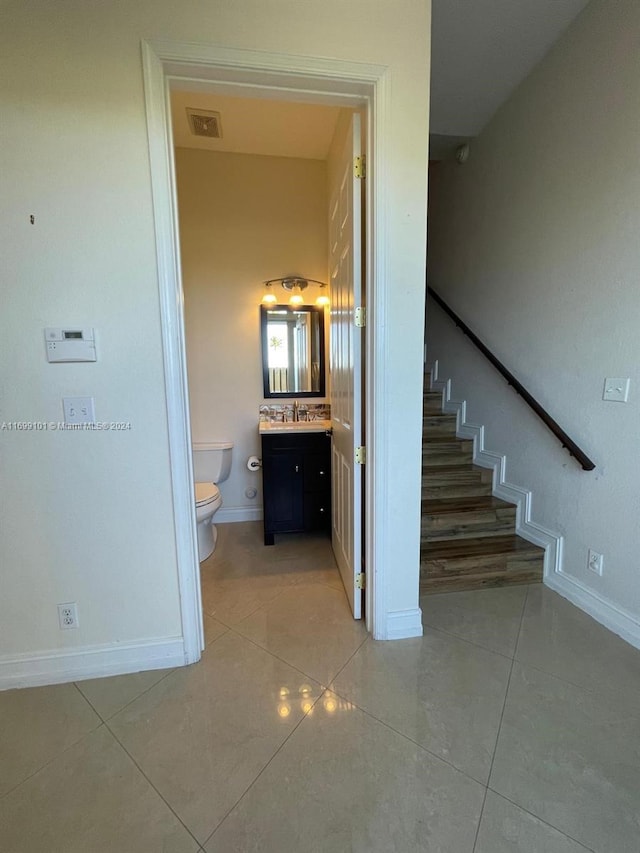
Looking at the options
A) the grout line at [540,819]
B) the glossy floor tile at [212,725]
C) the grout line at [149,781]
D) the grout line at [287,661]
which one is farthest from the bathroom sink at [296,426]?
the grout line at [540,819]

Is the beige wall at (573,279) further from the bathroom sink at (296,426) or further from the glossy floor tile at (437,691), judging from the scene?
the bathroom sink at (296,426)

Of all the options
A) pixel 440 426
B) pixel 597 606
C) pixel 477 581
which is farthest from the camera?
pixel 440 426

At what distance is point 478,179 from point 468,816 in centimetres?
355

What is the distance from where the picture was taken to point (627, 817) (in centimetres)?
107

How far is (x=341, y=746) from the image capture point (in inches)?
50.3

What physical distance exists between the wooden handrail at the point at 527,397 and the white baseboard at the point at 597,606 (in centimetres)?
66

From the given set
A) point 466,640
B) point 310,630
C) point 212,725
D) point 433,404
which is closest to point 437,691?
point 466,640

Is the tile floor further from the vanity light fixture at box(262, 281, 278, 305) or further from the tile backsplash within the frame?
the vanity light fixture at box(262, 281, 278, 305)

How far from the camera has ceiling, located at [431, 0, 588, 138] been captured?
1928 mm

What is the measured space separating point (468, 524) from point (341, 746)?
5.07 feet

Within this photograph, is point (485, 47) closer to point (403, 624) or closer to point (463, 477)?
point (463, 477)

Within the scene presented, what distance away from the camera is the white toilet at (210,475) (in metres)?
2.56

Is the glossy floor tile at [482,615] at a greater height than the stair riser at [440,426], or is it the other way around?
the stair riser at [440,426]

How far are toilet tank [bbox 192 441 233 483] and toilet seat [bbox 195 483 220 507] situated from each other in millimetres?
196
